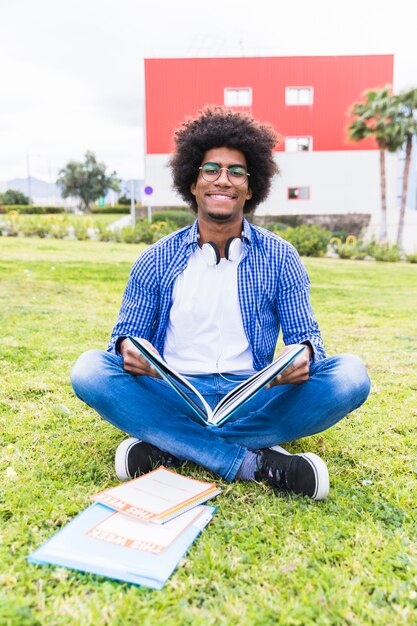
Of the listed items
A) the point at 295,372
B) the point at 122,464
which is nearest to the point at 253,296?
the point at 295,372

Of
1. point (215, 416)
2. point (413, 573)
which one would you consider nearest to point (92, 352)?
point (215, 416)

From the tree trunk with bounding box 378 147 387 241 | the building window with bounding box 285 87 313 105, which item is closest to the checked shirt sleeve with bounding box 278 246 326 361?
the tree trunk with bounding box 378 147 387 241

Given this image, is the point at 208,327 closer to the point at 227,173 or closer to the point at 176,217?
the point at 227,173

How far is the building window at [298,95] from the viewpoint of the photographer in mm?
25406

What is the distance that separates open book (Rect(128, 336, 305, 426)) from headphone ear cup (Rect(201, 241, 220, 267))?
74 cm

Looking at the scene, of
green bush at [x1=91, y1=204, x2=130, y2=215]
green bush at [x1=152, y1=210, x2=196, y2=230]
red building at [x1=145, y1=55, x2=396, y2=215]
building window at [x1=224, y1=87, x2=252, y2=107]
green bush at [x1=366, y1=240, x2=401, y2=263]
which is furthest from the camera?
green bush at [x1=91, y1=204, x2=130, y2=215]

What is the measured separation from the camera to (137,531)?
78.4 inches

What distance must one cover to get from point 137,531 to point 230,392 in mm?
600

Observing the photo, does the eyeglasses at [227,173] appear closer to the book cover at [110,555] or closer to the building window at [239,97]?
the book cover at [110,555]

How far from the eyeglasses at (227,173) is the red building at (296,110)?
2198cm

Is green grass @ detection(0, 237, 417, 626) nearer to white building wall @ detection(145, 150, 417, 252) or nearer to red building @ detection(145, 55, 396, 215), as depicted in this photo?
red building @ detection(145, 55, 396, 215)

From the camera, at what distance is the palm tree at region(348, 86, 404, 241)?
22.8m

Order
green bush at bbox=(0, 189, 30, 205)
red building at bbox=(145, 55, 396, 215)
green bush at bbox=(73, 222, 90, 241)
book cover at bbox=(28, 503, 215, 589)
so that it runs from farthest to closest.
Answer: green bush at bbox=(0, 189, 30, 205) < red building at bbox=(145, 55, 396, 215) < green bush at bbox=(73, 222, 90, 241) < book cover at bbox=(28, 503, 215, 589)

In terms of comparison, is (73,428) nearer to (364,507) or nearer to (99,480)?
(99,480)
